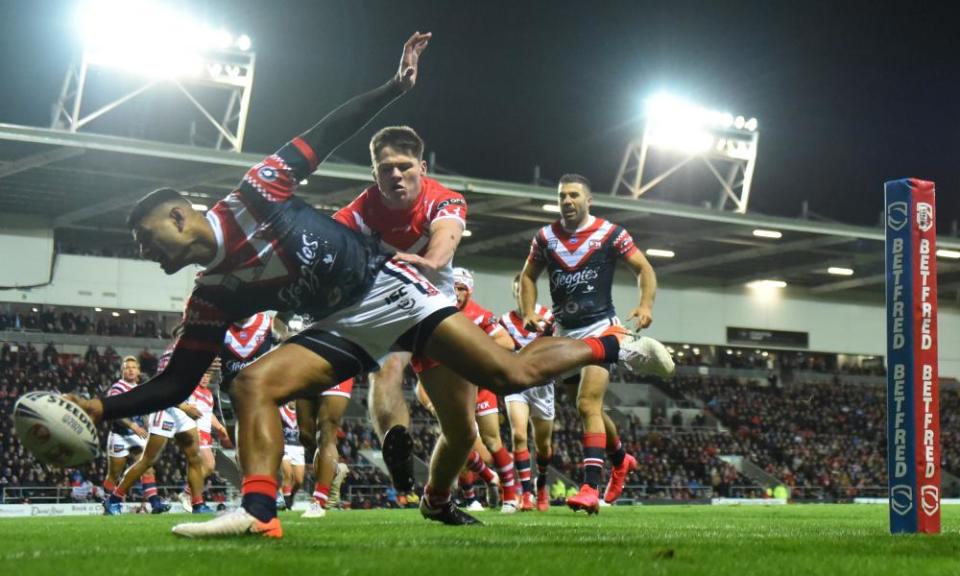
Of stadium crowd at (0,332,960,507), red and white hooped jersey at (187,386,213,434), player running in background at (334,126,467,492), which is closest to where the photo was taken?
player running in background at (334,126,467,492)

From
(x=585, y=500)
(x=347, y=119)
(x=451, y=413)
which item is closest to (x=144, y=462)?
(x=585, y=500)

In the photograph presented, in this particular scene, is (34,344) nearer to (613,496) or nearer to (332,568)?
(613,496)

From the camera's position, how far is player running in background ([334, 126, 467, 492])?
6.41m

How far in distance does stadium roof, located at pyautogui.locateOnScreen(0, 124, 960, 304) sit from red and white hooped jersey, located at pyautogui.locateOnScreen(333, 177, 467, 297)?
19485 mm

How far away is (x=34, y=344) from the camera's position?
32.7 meters

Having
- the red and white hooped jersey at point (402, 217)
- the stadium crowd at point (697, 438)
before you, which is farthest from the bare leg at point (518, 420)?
the stadium crowd at point (697, 438)

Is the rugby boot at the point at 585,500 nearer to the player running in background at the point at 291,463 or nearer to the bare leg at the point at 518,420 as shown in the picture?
the bare leg at the point at 518,420

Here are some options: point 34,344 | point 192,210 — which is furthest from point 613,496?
point 34,344

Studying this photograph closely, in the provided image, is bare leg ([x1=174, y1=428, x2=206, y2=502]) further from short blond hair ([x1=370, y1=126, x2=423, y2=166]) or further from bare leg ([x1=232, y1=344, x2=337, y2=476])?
bare leg ([x1=232, y1=344, x2=337, y2=476])

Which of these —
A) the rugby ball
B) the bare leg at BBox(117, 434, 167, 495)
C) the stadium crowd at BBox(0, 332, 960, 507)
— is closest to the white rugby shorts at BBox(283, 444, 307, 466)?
the bare leg at BBox(117, 434, 167, 495)

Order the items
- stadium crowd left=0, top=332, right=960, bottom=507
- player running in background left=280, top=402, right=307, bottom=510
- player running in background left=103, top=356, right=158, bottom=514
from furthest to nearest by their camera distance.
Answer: stadium crowd left=0, top=332, right=960, bottom=507 < player running in background left=103, top=356, right=158, bottom=514 < player running in background left=280, top=402, right=307, bottom=510

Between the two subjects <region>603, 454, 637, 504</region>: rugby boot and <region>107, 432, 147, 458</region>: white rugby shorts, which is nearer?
<region>603, 454, 637, 504</region>: rugby boot

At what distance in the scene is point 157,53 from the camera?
86.5 ft

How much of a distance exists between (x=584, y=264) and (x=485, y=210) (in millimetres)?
20710
